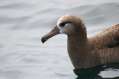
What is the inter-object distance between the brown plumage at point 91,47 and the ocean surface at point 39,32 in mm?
226

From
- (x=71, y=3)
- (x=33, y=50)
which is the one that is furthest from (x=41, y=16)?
(x=33, y=50)

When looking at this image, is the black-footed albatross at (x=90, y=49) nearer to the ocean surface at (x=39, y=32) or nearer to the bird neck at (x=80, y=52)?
the bird neck at (x=80, y=52)

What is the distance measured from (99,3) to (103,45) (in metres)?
3.01

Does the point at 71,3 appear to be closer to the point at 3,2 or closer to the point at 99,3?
the point at 99,3

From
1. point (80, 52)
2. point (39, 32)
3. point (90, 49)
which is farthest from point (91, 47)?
point (39, 32)

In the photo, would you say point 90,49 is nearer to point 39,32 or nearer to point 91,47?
point 91,47

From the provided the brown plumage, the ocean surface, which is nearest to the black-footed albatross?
the brown plumage

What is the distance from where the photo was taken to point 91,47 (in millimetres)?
10250

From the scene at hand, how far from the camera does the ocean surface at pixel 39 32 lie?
1035 centimetres

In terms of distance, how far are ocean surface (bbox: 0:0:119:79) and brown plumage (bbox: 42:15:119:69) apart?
0.74 ft

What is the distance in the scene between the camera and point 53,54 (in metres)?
10.9

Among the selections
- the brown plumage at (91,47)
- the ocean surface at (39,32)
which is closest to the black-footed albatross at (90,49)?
the brown plumage at (91,47)

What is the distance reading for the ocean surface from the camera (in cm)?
1035

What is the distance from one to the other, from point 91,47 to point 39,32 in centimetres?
196
